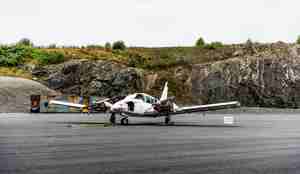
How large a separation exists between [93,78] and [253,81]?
2477cm

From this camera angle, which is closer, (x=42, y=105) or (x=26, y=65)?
(x=42, y=105)

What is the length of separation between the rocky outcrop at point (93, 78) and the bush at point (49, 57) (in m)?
7.75

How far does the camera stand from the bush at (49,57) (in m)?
88.9

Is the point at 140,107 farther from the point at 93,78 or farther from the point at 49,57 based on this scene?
the point at 49,57

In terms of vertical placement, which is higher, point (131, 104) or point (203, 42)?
point (203, 42)

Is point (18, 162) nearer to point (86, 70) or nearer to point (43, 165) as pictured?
point (43, 165)

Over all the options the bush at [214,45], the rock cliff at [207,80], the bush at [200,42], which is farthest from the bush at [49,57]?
the bush at [200,42]

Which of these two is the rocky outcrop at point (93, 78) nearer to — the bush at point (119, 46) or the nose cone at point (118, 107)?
the bush at point (119, 46)

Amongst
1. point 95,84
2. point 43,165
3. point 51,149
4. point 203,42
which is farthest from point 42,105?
point 203,42

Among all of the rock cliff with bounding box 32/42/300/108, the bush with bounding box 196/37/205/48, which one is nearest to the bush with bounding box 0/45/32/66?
the rock cliff with bounding box 32/42/300/108

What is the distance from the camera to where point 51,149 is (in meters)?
14.0

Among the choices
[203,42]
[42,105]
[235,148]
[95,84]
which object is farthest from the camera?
[203,42]

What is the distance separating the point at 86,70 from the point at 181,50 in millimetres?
30908

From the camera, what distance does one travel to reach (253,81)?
252ft
